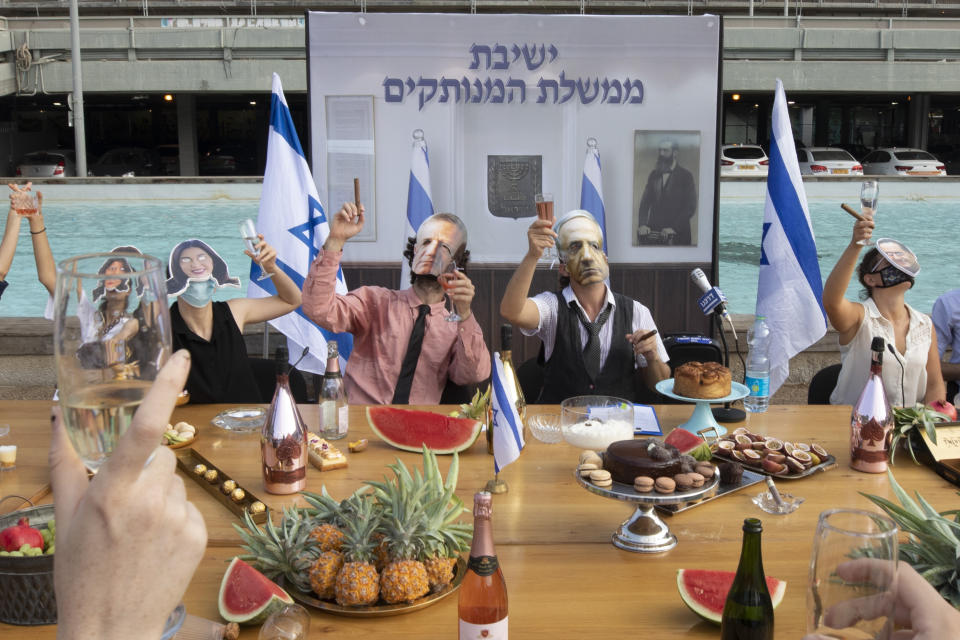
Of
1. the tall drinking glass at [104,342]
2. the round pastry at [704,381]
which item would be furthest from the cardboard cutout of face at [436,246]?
the tall drinking glass at [104,342]

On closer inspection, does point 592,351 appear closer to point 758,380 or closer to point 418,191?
point 758,380

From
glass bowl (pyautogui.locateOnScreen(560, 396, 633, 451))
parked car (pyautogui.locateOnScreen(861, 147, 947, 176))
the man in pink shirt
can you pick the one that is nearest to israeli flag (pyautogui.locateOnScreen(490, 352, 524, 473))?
glass bowl (pyautogui.locateOnScreen(560, 396, 633, 451))

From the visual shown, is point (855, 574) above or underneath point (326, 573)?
above

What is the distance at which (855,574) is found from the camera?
1.43 m

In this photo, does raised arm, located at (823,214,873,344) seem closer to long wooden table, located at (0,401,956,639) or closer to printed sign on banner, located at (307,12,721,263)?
long wooden table, located at (0,401,956,639)

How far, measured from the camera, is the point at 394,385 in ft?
14.8

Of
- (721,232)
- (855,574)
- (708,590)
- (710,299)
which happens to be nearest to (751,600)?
(708,590)

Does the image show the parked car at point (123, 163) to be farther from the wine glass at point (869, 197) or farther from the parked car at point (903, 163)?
the wine glass at point (869, 197)

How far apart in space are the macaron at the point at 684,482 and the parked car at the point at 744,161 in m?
21.2

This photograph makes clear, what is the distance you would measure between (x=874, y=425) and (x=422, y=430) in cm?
157

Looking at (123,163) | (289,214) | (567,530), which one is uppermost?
(123,163)

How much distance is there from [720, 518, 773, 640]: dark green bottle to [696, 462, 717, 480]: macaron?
58 cm

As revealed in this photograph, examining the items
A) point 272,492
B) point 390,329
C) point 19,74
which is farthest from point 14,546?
point 19,74

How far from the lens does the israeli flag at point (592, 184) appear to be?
5.83 meters
